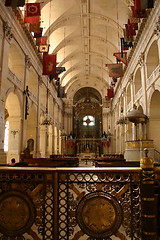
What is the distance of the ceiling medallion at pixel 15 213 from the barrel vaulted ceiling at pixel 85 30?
50.6 feet

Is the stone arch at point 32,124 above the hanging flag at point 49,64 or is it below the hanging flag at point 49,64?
below

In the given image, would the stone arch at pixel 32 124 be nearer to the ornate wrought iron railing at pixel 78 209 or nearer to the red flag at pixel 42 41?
the red flag at pixel 42 41

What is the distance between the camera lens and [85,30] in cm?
2073

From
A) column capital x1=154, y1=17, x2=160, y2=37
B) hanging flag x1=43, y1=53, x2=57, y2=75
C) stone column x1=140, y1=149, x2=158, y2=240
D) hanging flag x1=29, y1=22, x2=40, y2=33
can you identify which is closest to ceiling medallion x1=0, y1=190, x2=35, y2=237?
stone column x1=140, y1=149, x2=158, y2=240

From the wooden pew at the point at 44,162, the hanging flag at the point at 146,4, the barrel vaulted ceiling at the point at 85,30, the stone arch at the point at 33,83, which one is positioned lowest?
the wooden pew at the point at 44,162

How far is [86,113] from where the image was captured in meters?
36.7

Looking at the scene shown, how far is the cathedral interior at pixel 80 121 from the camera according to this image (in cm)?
238

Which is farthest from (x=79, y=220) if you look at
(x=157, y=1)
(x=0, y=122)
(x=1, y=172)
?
(x=157, y=1)

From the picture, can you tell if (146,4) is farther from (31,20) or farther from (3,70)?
(3,70)

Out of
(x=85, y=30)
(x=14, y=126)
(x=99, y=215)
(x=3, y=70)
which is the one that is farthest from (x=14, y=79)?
(x=85, y=30)

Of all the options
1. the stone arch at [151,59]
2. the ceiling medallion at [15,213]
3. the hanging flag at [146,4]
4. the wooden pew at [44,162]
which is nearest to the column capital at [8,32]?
the wooden pew at [44,162]

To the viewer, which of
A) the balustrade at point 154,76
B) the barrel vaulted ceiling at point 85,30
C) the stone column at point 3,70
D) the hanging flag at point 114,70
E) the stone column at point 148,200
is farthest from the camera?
the barrel vaulted ceiling at point 85,30

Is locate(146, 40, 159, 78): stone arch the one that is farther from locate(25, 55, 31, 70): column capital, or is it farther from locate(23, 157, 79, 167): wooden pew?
locate(25, 55, 31, 70): column capital

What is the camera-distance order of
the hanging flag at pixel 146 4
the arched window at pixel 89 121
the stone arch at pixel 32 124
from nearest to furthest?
the hanging flag at pixel 146 4 < the stone arch at pixel 32 124 < the arched window at pixel 89 121
